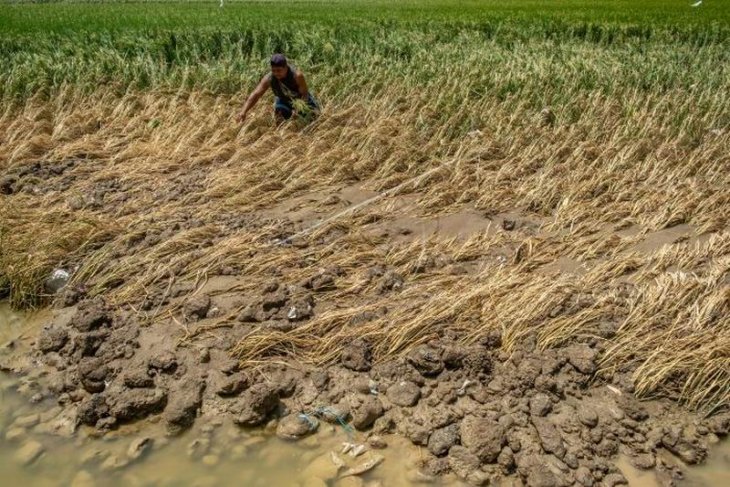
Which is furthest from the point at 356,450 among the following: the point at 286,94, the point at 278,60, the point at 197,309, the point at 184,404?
the point at 286,94

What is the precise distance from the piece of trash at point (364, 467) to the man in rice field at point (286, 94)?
4.35 m

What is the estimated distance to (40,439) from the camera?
122 inches

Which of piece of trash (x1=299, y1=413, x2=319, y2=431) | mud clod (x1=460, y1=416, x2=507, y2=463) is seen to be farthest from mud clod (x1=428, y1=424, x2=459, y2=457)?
piece of trash (x1=299, y1=413, x2=319, y2=431)

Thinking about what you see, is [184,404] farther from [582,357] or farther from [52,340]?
[582,357]

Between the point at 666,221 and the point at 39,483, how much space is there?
13.8ft

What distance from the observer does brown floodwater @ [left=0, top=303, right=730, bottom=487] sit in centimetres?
285

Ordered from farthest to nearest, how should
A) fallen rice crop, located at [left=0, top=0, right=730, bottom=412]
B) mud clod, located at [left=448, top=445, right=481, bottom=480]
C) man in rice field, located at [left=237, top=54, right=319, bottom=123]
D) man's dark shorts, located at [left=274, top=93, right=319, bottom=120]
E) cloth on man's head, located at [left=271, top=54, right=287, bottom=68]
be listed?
1. man's dark shorts, located at [left=274, top=93, right=319, bottom=120]
2. man in rice field, located at [left=237, top=54, right=319, bottom=123]
3. cloth on man's head, located at [left=271, top=54, right=287, bottom=68]
4. fallen rice crop, located at [left=0, top=0, right=730, bottom=412]
5. mud clod, located at [left=448, top=445, right=481, bottom=480]

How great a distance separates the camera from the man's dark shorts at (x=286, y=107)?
22.3 ft

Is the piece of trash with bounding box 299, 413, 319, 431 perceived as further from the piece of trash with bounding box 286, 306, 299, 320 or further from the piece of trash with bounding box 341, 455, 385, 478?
the piece of trash with bounding box 286, 306, 299, 320

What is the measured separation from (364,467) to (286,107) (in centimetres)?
471

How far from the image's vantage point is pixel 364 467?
9.43 ft

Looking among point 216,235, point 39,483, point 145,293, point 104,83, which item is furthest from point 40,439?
point 104,83

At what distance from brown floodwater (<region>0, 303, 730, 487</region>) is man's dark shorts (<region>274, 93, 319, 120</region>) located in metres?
4.29

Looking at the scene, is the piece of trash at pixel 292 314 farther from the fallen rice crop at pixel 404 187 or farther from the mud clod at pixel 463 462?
the mud clod at pixel 463 462
